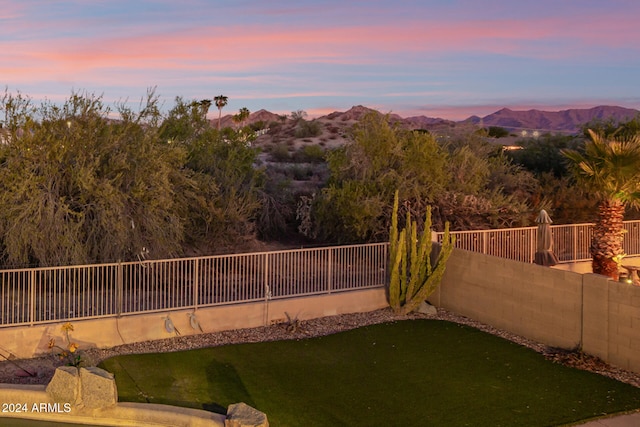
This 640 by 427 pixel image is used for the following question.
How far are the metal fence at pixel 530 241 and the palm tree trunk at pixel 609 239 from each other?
104 centimetres

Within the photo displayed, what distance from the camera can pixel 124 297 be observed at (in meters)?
13.4

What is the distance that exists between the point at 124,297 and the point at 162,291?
806mm

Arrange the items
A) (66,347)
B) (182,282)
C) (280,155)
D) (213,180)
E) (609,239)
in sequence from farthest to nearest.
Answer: (280,155) → (213,180) → (609,239) → (182,282) → (66,347)

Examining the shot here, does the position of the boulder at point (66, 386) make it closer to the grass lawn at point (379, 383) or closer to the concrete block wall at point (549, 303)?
the grass lawn at point (379, 383)

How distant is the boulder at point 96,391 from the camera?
8.99 metres

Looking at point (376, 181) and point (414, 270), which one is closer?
point (414, 270)

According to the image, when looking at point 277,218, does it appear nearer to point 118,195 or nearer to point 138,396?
point 118,195

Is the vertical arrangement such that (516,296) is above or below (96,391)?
above

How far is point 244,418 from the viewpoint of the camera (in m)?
8.12

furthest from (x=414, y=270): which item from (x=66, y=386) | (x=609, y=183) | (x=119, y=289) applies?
(x=66, y=386)

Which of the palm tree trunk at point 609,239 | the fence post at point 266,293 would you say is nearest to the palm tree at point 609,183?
the palm tree trunk at point 609,239

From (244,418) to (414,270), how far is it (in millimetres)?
8021

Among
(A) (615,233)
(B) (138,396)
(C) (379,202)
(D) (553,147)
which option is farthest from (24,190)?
(D) (553,147)

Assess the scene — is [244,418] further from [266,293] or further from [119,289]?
[266,293]
